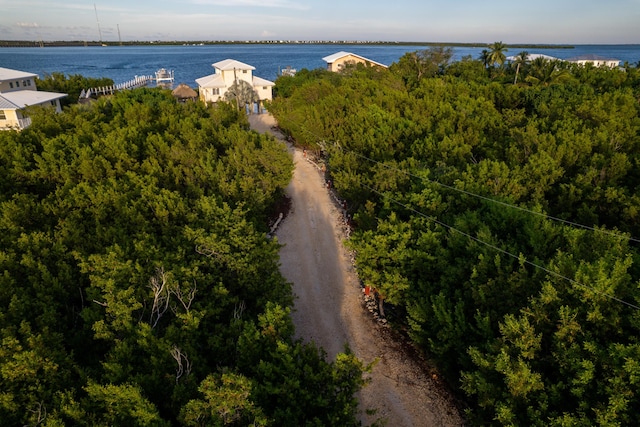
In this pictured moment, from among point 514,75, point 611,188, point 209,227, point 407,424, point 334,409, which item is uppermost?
point 514,75

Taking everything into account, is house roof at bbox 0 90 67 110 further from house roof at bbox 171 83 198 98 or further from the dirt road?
the dirt road

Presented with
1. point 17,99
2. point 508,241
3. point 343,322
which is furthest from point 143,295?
point 17,99

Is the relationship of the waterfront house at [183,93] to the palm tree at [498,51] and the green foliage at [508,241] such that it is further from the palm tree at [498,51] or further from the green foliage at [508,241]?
the palm tree at [498,51]

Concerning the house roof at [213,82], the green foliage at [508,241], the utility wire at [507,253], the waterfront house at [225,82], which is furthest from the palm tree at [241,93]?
the utility wire at [507,253]

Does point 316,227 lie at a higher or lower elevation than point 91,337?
lower

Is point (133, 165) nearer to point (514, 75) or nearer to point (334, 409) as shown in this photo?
point (334, 409)

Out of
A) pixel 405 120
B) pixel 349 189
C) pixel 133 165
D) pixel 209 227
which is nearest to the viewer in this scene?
pixel 209 227

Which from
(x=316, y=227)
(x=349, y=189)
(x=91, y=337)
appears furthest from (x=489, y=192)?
(x=91, y=337)

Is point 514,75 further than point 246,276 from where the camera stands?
Yes
